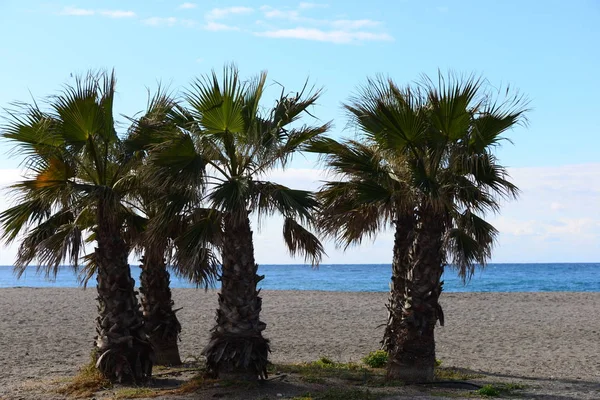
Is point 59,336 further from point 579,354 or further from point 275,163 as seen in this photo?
point 579,354

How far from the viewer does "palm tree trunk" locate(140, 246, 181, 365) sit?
13.9 m

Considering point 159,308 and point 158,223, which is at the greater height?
point 158,223

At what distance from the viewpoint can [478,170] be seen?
12156 millimetres

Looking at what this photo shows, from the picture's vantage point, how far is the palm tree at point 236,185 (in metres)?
11.3

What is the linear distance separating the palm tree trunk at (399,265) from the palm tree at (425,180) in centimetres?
51

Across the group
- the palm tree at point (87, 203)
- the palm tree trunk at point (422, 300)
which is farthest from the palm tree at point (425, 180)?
the palm tree at point (87, 203)

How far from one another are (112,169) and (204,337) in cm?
870

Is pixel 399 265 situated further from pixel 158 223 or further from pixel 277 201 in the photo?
pixel 158 223

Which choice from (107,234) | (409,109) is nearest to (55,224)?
(107,234)

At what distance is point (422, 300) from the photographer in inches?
484

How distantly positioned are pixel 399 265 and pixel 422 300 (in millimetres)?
1253

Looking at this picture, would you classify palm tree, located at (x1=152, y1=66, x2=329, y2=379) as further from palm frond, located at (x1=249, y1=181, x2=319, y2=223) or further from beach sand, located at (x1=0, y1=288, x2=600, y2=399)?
beach sand, located at (x1=0, y1=288, x2=600, y2=399)

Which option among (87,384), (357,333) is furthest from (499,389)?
(357,333)

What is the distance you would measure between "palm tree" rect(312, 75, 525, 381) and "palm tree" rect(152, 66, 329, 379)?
109cm
